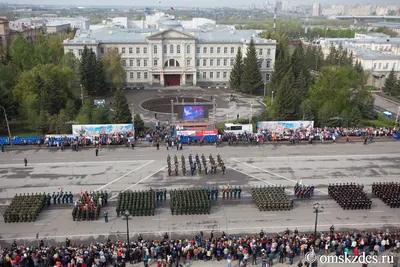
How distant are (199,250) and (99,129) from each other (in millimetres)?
23568

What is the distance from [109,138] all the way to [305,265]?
25554 mm

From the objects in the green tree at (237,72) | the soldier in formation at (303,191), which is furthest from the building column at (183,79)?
the soldier in formation at (303,191)

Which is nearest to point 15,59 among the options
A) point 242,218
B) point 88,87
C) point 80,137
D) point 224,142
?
point 88,87

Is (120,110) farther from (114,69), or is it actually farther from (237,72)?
(237,72)

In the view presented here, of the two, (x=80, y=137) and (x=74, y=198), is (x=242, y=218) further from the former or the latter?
(x=80, y=137)

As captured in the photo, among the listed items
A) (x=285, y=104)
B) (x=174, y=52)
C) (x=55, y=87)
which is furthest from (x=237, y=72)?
(x=55, y=87)

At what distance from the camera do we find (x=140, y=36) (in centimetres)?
7044

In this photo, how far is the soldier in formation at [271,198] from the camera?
1073 inches

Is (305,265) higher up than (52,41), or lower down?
lower down

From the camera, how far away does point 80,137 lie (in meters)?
40.7

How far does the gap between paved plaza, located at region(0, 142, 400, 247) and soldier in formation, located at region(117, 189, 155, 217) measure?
527mm

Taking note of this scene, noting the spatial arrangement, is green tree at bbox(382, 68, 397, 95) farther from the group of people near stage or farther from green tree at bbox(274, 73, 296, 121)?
the group of people near stage

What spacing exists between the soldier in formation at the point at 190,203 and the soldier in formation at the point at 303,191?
22.3ft

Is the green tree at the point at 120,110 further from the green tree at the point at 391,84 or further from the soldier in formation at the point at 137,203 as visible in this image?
the green tree at the point at 391,84
